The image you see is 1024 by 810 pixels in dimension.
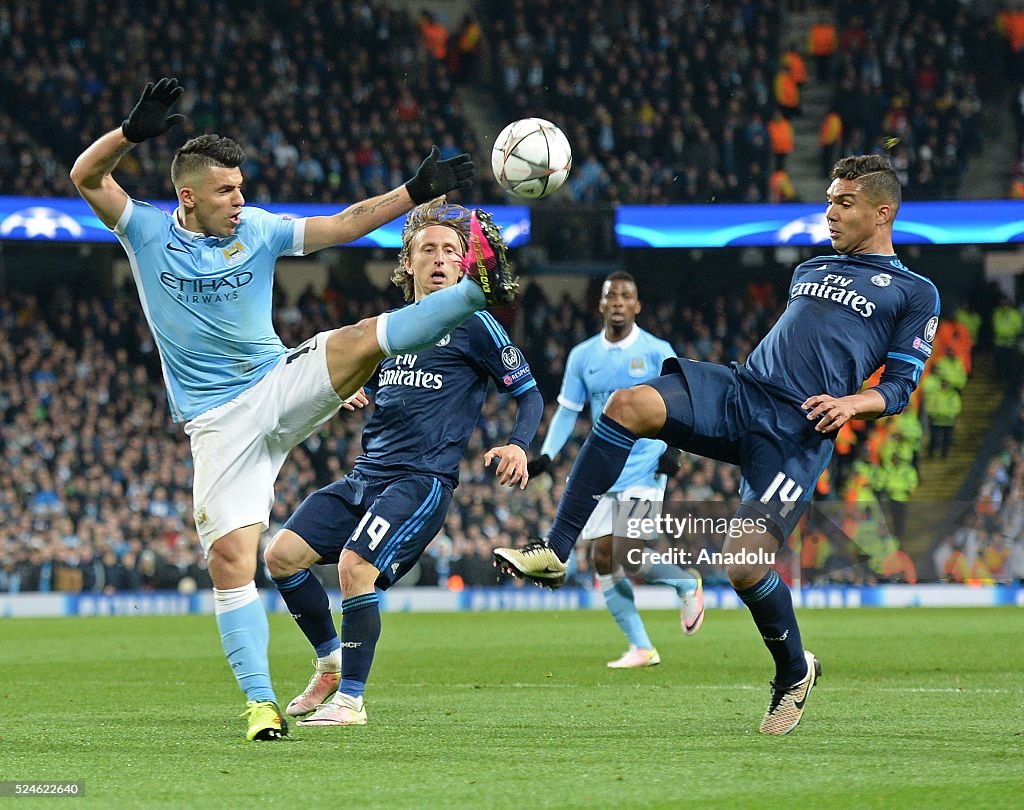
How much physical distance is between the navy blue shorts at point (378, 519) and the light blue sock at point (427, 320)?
4.02 feet

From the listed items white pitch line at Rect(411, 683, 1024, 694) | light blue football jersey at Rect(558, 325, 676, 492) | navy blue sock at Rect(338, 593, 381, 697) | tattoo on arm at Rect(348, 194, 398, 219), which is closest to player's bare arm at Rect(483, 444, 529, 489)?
navy blue sock at Rect(338, 593, 381, 697)

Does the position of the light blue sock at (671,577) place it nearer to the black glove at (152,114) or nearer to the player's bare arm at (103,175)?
the player's bare arm at (103,175)

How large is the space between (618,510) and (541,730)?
4632 mm

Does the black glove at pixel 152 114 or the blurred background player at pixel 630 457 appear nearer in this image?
the black glove at pixel 152 114

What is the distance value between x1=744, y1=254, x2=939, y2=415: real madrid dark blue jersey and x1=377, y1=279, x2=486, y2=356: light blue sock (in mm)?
1462

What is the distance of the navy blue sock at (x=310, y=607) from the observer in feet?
23.0

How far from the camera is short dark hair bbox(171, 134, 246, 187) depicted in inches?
238

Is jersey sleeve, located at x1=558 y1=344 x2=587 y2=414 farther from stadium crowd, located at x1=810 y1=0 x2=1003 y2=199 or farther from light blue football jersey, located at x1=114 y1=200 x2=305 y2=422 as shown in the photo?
stadium crowd, located at x1=810 y1=0 x2=1003 y2=199

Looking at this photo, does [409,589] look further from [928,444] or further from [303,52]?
[303,52]

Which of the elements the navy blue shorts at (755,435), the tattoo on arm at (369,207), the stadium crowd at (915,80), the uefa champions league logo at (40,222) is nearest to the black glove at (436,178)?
the tattoo on arm at (369,207)

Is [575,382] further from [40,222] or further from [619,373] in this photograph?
[40,222]

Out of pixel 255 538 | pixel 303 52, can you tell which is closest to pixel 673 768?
pixel 255 538

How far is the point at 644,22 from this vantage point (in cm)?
2552

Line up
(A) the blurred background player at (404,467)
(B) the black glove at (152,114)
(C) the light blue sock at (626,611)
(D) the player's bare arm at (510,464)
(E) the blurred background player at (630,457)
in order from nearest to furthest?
(B) the black glove at (152,114), (D) the player's bare arm at (510,464), (A) the blurred background player at (404,467), (C) the light blue sock at (626,611), (E) the blurred background player at (630,457)
